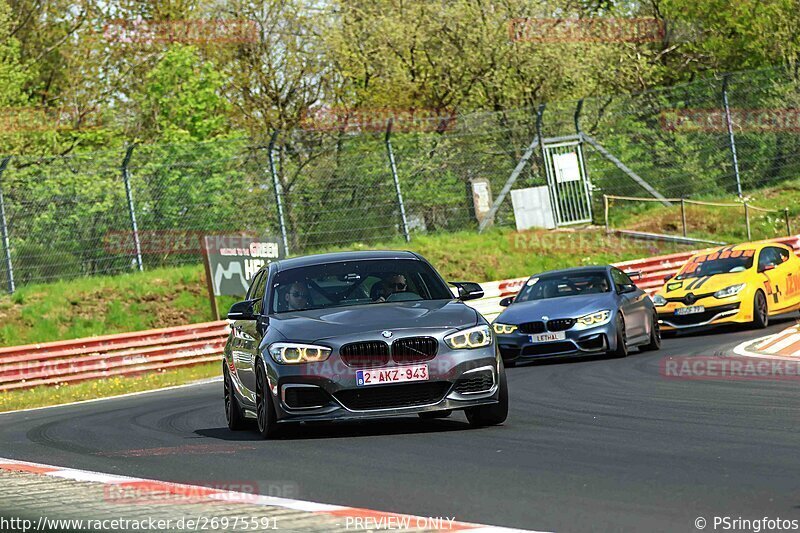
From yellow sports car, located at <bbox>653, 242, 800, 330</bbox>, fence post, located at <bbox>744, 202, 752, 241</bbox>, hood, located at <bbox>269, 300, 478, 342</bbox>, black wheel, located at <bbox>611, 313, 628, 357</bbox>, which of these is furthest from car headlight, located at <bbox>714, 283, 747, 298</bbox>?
fence post, located at <bbox>744, 202, 752, 241</bbox>

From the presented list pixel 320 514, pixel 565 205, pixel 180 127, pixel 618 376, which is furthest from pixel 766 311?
pixel 180 127

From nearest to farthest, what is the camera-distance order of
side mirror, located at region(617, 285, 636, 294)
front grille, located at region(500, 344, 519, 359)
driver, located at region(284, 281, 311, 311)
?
driver, located at region(284, 281, 311, 311)
front grille, located at region(500, 344, 519, 359)
side mirror, located at region(617, 285, 636, 294)

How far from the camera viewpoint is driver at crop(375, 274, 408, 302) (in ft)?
36.6

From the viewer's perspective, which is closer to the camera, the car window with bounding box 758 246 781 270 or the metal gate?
the car window with bounding box 758 246 781 270

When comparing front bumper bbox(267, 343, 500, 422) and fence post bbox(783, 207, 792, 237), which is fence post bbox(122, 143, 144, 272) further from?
front bumper bbox(267, 343, 500, 422)

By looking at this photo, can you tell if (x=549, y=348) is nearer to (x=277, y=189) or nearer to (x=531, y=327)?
(x=531, y=327)

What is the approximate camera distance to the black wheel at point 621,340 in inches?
735

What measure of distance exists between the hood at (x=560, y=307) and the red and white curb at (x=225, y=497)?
10.2 m

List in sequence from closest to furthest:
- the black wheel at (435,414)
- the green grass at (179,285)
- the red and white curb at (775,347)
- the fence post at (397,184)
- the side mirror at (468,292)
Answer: the black wheel at (435,414), the side mirror at (468,292), the red and white curb at (775,347), the green grass at (179,285), the fence post at (397,184)

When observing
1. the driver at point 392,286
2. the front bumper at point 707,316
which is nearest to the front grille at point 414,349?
the driver at point 392,286

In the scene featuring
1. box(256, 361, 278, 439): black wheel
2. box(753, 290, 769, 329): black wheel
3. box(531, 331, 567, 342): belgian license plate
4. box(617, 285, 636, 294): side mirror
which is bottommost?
box(753, 290, 769, 329): black wheel

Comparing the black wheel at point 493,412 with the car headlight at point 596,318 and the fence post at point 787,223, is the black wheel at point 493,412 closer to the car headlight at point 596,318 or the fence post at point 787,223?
the car headlight at point 596,318

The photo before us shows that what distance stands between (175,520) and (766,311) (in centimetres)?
1714

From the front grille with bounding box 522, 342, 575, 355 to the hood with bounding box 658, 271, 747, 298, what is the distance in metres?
4.28
